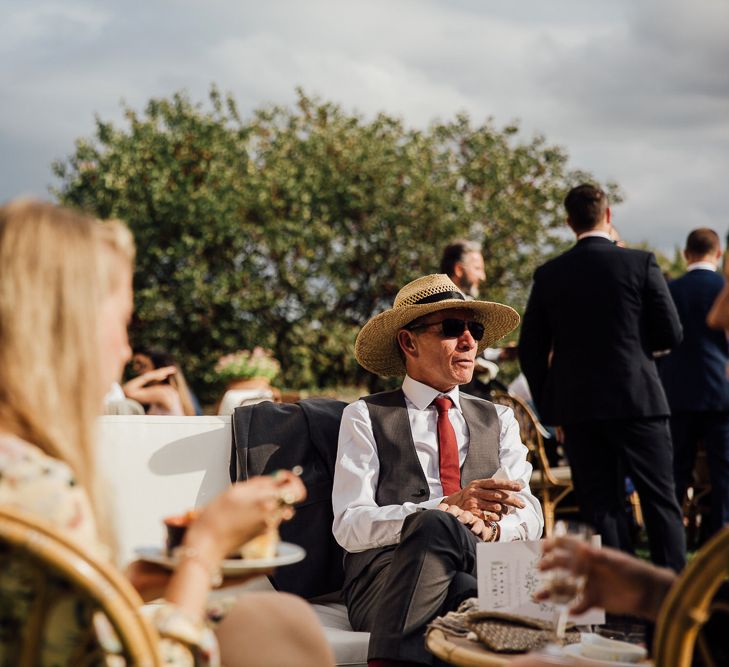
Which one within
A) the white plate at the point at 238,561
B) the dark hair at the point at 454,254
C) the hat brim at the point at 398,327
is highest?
the dark hair at the point at 454,254

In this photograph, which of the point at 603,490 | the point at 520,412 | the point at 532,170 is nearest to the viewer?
the point at 603,490

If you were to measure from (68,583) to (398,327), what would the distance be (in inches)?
107

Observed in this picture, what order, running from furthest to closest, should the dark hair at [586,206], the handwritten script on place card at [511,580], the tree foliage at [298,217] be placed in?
the tree foliage at [298,217] < the dark hair at [586,206] < the handwritten script on place card at [511,580]

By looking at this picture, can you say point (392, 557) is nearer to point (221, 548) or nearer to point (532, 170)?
point (221, 548)

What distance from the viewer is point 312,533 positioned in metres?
3.84

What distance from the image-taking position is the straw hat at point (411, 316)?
4.12 m

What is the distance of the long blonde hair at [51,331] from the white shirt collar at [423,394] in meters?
2.40

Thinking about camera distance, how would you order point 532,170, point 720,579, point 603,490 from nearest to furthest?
point 720,579, point 603,490, point 532,170

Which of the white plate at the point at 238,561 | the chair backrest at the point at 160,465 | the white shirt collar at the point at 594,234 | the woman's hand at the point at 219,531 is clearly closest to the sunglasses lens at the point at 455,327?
the chair backrest at the point at 160,465

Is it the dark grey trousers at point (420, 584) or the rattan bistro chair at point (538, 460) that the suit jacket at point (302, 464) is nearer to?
the dark grey trousers at point (420, 584)

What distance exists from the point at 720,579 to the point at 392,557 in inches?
77.5

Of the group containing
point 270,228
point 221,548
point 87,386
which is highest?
point 270,228

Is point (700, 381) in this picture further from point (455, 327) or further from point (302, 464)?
point (302, 464)

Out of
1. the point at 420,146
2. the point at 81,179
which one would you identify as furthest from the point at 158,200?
the point at 420,146
